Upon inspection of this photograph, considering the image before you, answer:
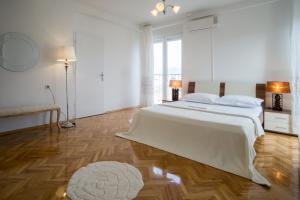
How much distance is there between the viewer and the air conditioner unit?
4.62 meters

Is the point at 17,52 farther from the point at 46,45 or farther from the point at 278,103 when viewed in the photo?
the point at 278,103

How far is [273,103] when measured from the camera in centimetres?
391

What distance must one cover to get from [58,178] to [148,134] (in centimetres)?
150

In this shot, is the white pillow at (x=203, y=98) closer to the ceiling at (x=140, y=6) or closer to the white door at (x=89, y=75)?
the ceiling at (x=140, y=6)

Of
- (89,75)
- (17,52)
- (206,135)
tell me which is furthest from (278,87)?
(17,52)

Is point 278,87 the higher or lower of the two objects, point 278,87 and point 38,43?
the lower

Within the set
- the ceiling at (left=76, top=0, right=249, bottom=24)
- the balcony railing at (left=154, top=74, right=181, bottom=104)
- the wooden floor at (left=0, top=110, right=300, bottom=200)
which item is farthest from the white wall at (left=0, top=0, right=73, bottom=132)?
the balcony railing at (left=154, top=74, right=181, bottom=104)

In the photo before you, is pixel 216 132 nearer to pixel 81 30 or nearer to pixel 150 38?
pixel 81 30

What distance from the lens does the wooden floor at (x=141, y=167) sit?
1790mm

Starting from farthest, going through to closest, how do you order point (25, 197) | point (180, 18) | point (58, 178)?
1. point (180, 18)
2. point (58, 178)
3. point (25, 197)

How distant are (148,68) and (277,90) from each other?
369 centimetres

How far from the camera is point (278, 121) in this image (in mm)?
3557

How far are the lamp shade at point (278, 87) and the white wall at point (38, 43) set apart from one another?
4464 millimetres

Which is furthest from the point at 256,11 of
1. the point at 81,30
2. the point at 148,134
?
the point at 81,30
